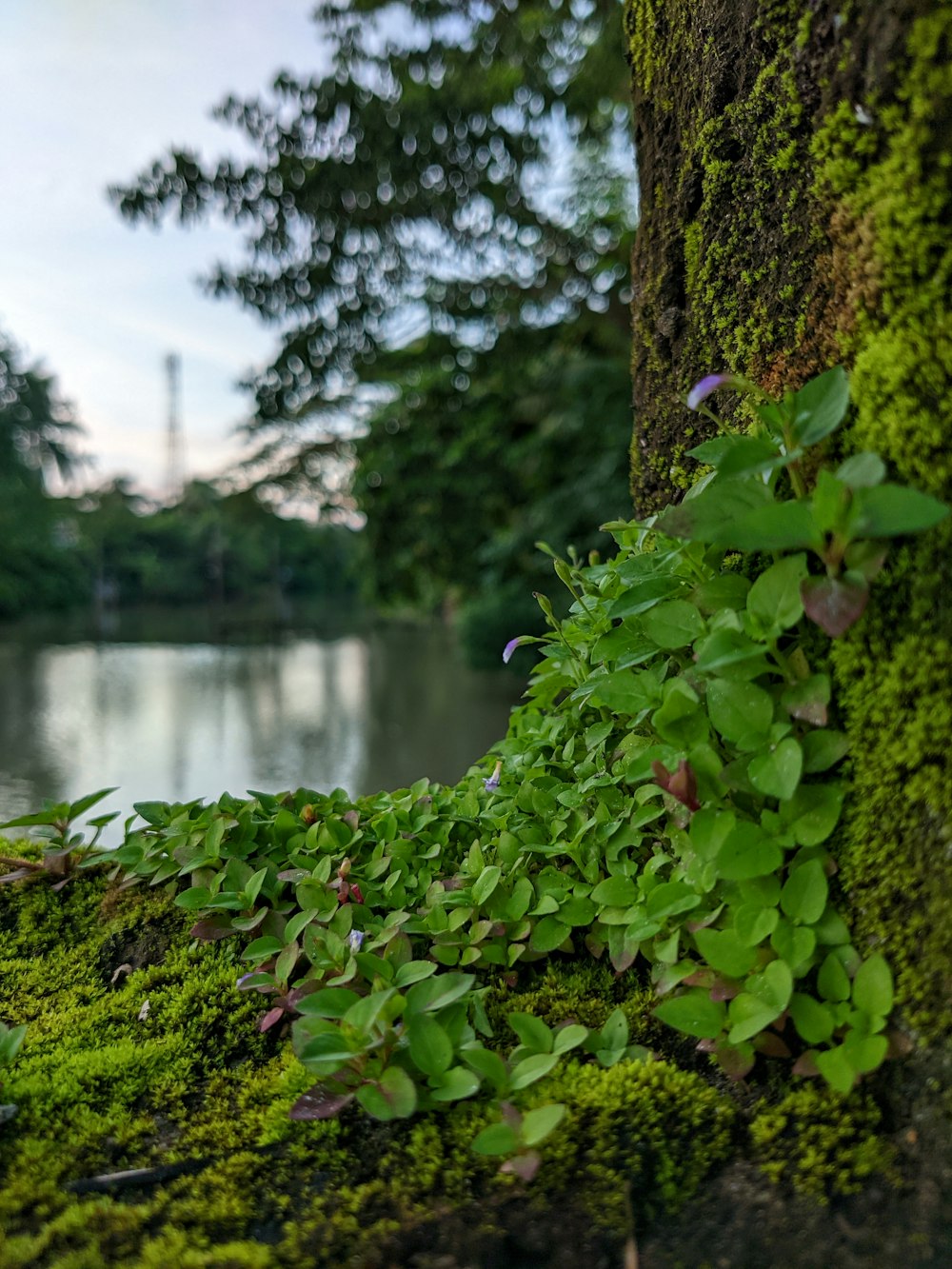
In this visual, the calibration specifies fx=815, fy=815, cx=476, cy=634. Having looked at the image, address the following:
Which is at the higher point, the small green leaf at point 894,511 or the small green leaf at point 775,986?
the small green leaf at point 894,511

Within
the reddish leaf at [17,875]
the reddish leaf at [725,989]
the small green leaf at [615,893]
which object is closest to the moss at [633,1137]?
the reddish leaf at [725,989]

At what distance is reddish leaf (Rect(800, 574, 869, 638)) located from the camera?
0.87m

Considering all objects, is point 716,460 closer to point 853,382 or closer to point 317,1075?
point 853,382

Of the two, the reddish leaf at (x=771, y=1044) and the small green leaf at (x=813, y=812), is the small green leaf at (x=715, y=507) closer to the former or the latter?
the small green leaf at (x=813, y=812)

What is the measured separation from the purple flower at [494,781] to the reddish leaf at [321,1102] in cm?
62

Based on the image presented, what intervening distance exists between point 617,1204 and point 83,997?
2.79 ft

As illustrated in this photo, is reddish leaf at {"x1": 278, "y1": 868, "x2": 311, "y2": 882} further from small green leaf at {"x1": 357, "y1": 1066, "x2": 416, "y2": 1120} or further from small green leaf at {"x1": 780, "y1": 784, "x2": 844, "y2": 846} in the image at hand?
small green leaf at {"x1": 780, "y1": 784, "x2": 844, "y2": 846}

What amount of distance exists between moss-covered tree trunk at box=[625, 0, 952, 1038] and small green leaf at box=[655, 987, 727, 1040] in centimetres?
19

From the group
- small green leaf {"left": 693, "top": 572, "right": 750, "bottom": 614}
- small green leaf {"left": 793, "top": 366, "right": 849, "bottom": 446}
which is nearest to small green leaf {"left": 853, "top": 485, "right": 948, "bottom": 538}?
small green leaf {"left": 793, "top": 366, "right": 849, "bottom": 446}

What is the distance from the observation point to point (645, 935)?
3.31 ft

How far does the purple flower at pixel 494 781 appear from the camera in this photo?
4.88 feet

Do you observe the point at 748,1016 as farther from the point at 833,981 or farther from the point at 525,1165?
the point at 525,1165

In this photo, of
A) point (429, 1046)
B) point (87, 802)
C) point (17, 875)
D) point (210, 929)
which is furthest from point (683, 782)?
point (17, 875)

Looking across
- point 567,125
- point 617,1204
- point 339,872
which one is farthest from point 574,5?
point 617,1204
